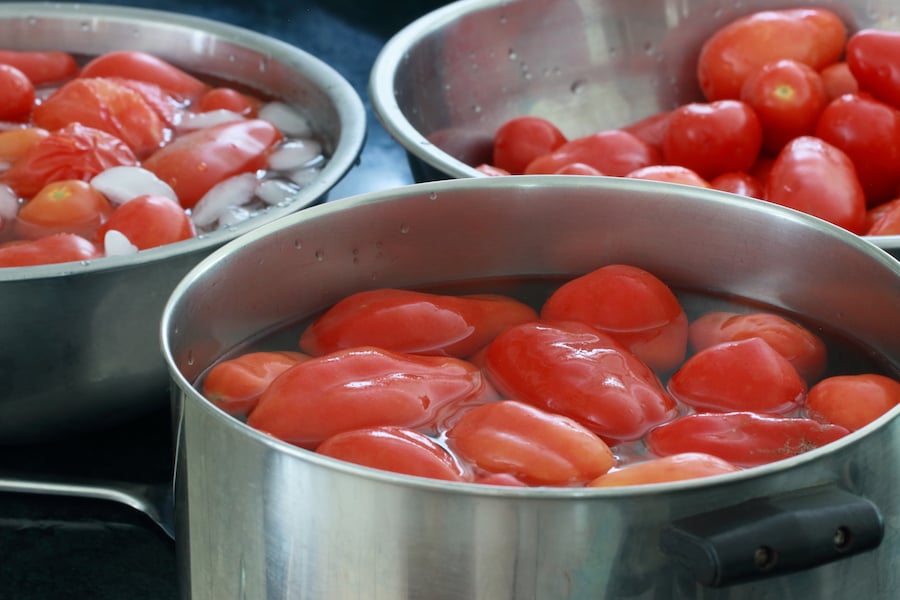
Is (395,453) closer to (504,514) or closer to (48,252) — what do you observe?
(504,514)

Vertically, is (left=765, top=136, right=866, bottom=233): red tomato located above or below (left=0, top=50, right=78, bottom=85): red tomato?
above

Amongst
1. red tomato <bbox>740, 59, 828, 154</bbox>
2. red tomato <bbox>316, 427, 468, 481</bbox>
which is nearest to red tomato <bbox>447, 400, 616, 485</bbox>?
red tomato <bbox>316, 427, 468, 481</bbox>

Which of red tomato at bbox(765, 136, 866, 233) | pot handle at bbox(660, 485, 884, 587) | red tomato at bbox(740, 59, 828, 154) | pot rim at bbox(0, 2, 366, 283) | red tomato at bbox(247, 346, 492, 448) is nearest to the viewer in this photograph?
pot handle at bbox(660, 485, 884, 587)

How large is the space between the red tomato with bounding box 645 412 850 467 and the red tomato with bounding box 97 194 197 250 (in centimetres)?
32

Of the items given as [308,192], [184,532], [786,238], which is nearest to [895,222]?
[786,238]

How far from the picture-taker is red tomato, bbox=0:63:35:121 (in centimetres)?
82

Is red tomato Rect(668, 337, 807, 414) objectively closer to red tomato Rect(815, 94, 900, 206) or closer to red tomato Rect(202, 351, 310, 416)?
red tomato Rect(202, 351, 310, 416)

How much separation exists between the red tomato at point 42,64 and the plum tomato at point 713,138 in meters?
0.44

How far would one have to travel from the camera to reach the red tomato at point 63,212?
2.22 ft

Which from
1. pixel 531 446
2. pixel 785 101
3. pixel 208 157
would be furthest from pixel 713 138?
pixel 531 446

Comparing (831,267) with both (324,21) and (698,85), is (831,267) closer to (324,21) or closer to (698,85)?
(698,85)

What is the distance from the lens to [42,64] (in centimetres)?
89

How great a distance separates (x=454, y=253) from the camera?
1.70 feet

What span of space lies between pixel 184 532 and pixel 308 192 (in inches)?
10.8
